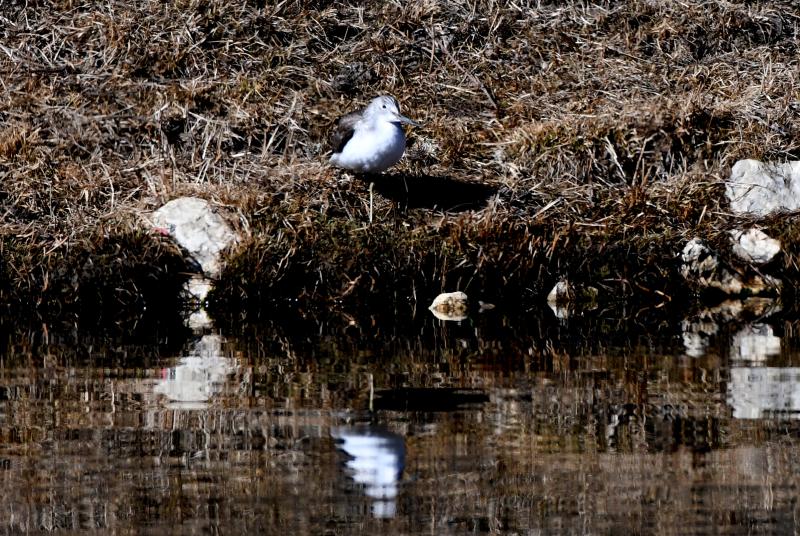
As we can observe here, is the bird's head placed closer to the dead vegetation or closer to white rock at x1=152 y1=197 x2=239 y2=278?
the dead vegetation

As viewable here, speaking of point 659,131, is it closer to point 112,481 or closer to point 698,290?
point 698,290

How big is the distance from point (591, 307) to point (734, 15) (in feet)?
16.8

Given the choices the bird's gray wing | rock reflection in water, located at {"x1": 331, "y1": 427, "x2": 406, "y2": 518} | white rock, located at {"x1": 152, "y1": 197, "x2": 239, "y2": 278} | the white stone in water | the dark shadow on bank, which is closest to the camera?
rock reflection in water, located at {"x1": 331, "y1": 427, "x2": 406, "y2": 518}

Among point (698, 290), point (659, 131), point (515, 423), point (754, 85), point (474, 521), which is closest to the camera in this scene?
point (474, 521)

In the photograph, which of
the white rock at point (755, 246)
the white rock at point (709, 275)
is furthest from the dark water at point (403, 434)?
the white rock at point (755, 246)

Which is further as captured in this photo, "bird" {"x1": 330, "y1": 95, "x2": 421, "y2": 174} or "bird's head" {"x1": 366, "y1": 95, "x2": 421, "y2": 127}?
"bird's head" {"x1": 366, "y1": 95, "x2": 421, "y2": 127}

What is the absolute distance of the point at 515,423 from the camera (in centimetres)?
550

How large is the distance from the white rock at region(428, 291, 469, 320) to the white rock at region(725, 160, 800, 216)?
240cm

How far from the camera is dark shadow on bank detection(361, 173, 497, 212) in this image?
10180 millimetres

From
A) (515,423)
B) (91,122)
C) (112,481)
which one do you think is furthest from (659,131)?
(112,481)

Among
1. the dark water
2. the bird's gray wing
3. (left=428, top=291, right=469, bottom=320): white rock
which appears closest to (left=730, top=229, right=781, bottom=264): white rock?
the dark water

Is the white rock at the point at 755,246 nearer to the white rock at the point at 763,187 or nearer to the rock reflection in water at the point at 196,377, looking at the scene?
the white rock at the point at 763,187

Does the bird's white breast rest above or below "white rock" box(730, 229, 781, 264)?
above

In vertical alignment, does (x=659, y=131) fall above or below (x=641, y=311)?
above
